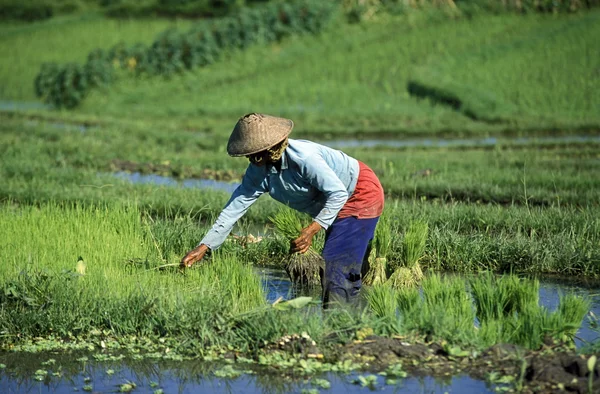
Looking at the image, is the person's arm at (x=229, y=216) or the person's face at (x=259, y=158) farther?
the person's arm at (x=229, y=216)

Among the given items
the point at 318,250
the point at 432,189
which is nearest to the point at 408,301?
the point at 318,250

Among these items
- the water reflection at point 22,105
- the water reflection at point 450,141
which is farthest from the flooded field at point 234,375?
the water reflection at point 22,105

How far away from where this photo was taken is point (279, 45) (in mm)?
20891

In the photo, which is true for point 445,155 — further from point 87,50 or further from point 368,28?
point 87,50

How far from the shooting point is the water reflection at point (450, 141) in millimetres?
13875

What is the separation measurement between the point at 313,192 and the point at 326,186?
0.83 feet

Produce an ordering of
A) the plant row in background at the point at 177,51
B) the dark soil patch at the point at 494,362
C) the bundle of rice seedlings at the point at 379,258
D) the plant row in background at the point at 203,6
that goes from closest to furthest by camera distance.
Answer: the dark soil patch at the point at 494,362, the bundle of rice seedlings at the point at 379,258, the plant row in background at the point at 177,51, the plant row in background at the point at 203,6

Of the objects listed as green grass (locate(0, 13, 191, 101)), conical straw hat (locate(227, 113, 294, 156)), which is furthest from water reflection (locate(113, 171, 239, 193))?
green grass (locate(0, 13, 191, 101))

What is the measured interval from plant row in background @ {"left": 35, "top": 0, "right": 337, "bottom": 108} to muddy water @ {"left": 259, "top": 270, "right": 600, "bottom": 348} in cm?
1368

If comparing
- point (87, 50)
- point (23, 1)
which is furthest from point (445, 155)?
point (23, 1)

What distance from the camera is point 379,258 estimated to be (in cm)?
639

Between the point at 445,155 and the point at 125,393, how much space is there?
8.82 meters

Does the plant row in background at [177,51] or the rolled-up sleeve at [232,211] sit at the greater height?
the rolled-up sleeve at [232,211]

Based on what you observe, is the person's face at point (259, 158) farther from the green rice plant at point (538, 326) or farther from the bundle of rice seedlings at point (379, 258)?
the bundle of rice seedlings at point (379, 258)
